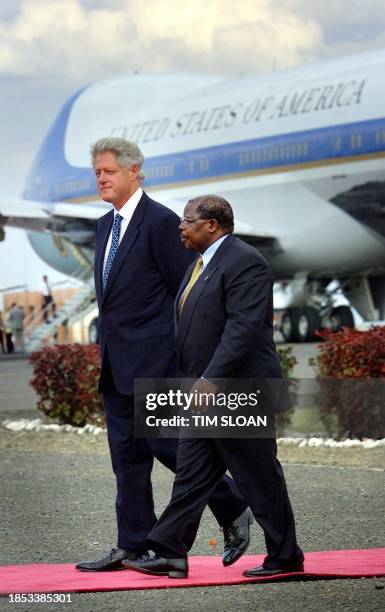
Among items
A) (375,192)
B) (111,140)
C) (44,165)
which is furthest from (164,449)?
(44,165)

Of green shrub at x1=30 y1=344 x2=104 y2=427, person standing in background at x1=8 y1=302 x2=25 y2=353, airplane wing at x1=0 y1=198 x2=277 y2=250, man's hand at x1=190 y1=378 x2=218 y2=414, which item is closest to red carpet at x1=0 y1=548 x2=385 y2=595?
man's hand at x1=190 y1=378 x2=218 y2=414

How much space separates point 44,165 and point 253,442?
28.8 metres

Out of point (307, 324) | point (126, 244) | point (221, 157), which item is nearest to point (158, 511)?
point (126, 244)

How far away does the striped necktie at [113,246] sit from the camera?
275 inches

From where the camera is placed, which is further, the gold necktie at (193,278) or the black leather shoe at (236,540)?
the black leather shoe at (236,540)

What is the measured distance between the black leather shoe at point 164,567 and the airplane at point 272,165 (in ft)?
67.6

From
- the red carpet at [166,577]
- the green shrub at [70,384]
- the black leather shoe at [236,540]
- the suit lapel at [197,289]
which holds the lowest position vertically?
the red carpet at [166,577]

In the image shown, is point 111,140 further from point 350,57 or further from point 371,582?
point 350,57

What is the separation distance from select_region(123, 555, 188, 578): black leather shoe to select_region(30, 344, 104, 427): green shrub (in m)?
7.30

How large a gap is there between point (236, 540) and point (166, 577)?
32 cm

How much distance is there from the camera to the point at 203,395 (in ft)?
20.9

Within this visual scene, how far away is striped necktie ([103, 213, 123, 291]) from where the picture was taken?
275 inches

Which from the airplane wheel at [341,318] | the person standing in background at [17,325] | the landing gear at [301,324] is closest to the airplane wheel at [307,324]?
the landing gear at [301,324]

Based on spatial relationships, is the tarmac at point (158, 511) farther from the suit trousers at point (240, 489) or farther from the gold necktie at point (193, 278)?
the gold necktie at point (193, 278)
